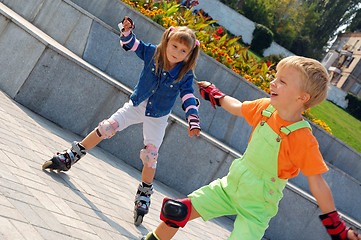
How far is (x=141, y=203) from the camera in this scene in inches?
172

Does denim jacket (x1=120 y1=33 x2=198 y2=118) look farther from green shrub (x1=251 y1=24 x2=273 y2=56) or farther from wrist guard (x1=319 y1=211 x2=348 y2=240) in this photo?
green shrub (x1=251 y1=24 x2=273 y2=56)

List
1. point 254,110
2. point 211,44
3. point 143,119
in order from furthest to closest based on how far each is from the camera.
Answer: point 211,44
point 143,119
point 254,110

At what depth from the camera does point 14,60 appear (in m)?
6.48

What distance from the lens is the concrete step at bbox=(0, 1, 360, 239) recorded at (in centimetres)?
625

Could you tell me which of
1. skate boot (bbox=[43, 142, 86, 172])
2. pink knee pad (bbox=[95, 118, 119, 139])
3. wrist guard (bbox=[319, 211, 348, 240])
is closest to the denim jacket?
pink knee pad (bbox=[95, 118, 119, 139])

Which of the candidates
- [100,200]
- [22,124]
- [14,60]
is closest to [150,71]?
[100,200]

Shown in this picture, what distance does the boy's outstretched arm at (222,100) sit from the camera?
12.0 ft

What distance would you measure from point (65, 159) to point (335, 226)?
2.43 meters

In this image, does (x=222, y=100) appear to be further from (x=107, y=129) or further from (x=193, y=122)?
(x=107, y=129)

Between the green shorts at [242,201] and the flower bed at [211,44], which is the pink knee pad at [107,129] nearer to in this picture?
the green shorts at [242,201]

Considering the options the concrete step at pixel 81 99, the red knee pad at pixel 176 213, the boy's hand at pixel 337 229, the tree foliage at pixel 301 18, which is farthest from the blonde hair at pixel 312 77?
the tree foliage at pixel 301 18

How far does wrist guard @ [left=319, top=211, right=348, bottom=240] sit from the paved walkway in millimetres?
1546

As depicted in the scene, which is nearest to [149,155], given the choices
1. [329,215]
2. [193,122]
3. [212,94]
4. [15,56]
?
[193,122]

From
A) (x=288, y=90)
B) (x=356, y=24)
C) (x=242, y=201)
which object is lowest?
(x=242, y=201)
